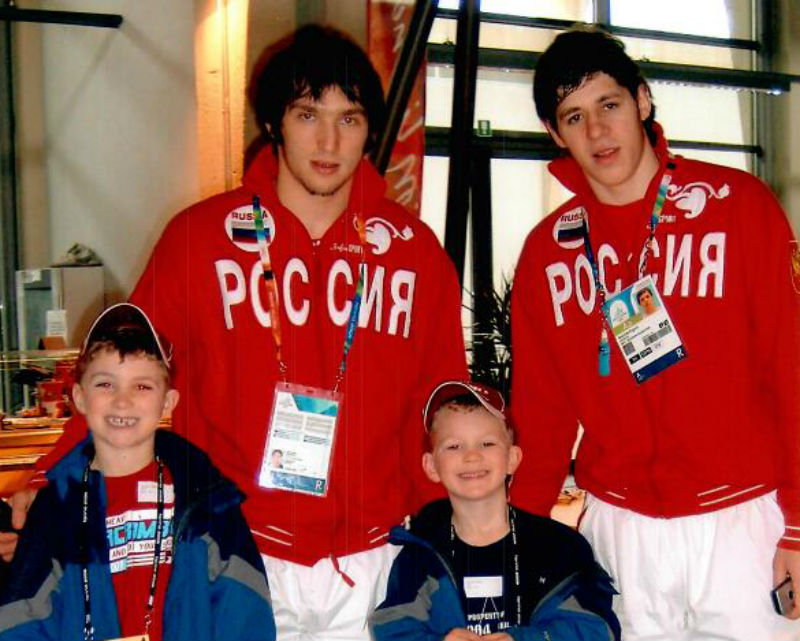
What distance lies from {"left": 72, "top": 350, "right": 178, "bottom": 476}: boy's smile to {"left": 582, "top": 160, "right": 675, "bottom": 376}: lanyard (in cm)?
99

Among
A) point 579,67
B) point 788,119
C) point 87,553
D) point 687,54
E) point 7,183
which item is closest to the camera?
point 87,553

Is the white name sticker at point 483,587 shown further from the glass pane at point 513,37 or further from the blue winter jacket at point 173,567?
the glass pane at point 513,37

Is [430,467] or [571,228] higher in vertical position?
[571,228]

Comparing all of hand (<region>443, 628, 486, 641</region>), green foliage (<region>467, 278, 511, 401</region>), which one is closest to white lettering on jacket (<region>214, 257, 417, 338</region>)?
hand (<region>443, 628, 486, 641</region>)

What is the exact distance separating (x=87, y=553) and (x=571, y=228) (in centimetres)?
130

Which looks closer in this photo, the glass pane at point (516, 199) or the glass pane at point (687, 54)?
the glass pane at point (516, 199)

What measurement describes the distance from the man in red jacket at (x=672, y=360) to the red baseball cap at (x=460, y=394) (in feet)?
0.71

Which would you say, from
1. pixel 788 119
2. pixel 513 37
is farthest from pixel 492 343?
pixel 788 119

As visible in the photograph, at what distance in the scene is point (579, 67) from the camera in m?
2.26

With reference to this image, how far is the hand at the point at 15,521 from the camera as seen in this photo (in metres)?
1.98

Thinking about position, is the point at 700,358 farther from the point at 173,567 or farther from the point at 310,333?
the point at 173,567

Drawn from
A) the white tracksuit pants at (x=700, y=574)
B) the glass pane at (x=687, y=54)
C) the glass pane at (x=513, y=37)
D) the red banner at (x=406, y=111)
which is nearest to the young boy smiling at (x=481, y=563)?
the white tracksuit pants at (x=700, y=574)

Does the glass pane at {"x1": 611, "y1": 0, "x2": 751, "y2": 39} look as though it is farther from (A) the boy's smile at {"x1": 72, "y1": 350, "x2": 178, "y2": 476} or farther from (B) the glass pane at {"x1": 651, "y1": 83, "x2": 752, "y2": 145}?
(A) the boy's smile at {"x1": 72, "y1": 350, "x2": 178, "y2": 476}

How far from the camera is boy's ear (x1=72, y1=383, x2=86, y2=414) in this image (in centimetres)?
206
